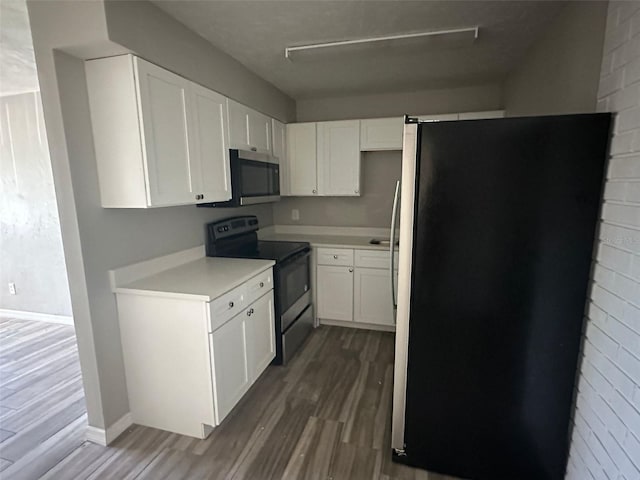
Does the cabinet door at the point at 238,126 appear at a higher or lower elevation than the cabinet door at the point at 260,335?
higher

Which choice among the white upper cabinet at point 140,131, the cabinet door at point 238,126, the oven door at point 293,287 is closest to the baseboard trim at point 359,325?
the oven door at point 293,287

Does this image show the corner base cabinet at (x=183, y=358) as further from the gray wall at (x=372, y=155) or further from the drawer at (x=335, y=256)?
the gray wall at (x=372, y=155)

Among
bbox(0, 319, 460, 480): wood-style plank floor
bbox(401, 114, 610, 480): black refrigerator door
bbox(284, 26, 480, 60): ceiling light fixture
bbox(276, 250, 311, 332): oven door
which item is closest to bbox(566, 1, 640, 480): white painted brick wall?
bbox(401, 114, 610, 480): black refrigerator door

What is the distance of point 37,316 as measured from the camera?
3.75 metres

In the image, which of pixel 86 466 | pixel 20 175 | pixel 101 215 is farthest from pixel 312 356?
pixel 20 175

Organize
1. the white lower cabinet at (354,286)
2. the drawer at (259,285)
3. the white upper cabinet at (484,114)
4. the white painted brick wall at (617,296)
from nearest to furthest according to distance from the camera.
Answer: the white painted brick wall at (617,296) < the drawer at (259,285) < the white upper cabinet at (484,114) < the white lower cabinet at (354,286)

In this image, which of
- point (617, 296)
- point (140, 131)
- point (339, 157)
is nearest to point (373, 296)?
point (339, 157)

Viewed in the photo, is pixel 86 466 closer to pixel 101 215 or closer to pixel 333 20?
pixel 101 215

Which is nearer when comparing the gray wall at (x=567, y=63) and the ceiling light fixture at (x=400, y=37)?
the gray wall at (x=567, y=63)

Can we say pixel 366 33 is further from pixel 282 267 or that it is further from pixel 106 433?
pixel 106 433

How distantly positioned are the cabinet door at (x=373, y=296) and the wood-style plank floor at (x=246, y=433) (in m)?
0.52

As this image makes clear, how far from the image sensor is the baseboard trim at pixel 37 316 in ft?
12.0

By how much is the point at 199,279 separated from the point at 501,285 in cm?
171

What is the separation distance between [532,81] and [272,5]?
190cm
